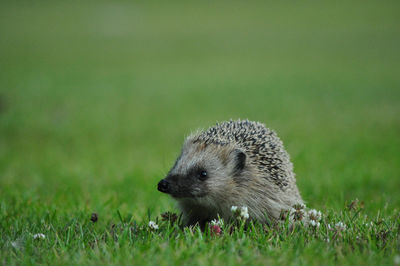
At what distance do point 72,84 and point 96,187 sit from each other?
13066 mm

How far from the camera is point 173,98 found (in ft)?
57.0

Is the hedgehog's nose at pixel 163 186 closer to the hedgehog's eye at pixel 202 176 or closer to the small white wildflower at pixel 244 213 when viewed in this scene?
the hedgehog's eye at pixel 202 176

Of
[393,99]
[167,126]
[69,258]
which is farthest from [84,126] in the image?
[393,99]

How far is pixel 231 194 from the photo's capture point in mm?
5336

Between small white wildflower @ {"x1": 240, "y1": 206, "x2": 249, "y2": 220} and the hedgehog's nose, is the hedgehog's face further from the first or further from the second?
small white wildflower @ {"x1": 240, "y1": 206, "x2": 249, "y2": 220}

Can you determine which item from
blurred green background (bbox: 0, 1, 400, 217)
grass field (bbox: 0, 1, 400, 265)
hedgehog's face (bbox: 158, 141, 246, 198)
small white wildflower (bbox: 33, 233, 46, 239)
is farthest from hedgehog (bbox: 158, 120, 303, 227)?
small white wildflower (bbox: 33, 233, 46, 239)

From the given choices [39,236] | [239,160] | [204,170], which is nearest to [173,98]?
[239,160]

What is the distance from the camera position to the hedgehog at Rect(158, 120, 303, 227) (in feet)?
17.1

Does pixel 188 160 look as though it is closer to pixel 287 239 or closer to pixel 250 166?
pixel 250 166

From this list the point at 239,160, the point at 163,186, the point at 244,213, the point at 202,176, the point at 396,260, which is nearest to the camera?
the point at 396,260

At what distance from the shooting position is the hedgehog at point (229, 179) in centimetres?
522

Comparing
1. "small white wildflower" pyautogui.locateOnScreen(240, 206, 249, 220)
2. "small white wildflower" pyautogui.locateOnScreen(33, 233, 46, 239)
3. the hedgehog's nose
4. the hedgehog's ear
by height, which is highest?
the hedgehog's ear

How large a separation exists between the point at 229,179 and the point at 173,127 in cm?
733

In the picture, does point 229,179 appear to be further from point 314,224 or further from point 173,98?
point 173,98
